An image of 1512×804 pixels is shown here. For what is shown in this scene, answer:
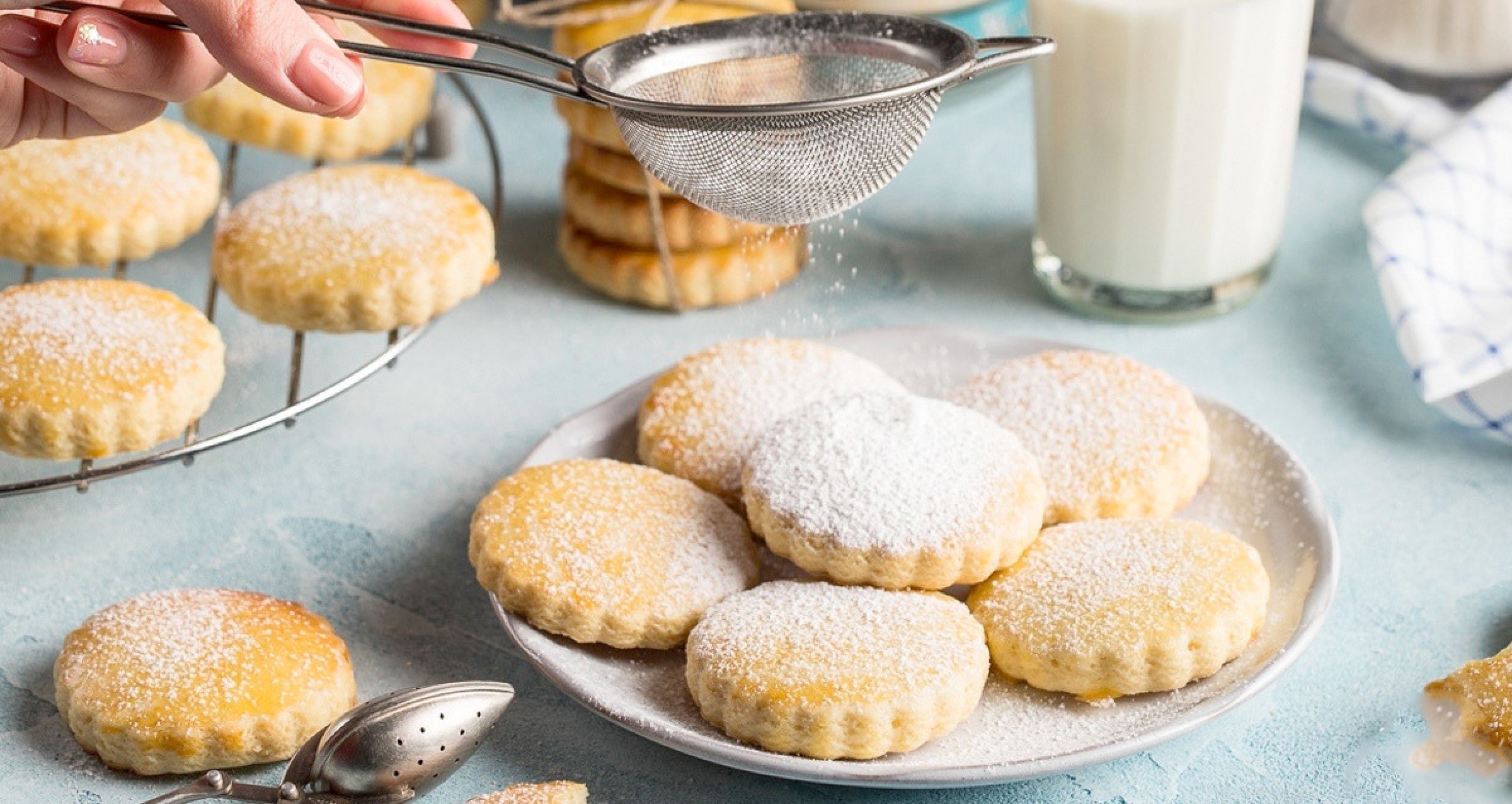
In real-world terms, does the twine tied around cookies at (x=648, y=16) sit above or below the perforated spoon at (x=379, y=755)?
above

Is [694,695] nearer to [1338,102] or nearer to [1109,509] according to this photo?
[1109,509]

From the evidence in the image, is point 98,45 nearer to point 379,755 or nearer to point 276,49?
point 276,49

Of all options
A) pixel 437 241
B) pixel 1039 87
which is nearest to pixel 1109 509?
pixel 1039 87

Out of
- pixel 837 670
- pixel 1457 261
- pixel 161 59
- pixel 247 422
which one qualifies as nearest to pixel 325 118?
pixel 247 422

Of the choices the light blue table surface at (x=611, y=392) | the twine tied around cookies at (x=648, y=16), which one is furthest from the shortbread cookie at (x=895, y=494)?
the twine tied around cookies at (x=648, y=16)

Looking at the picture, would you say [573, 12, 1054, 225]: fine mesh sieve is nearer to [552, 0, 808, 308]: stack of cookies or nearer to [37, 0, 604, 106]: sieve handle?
[37, 0, 604, 106]: sieve handle

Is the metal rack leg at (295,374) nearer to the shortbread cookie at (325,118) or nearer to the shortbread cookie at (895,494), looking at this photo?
the shortbread cookie at (325,118)
